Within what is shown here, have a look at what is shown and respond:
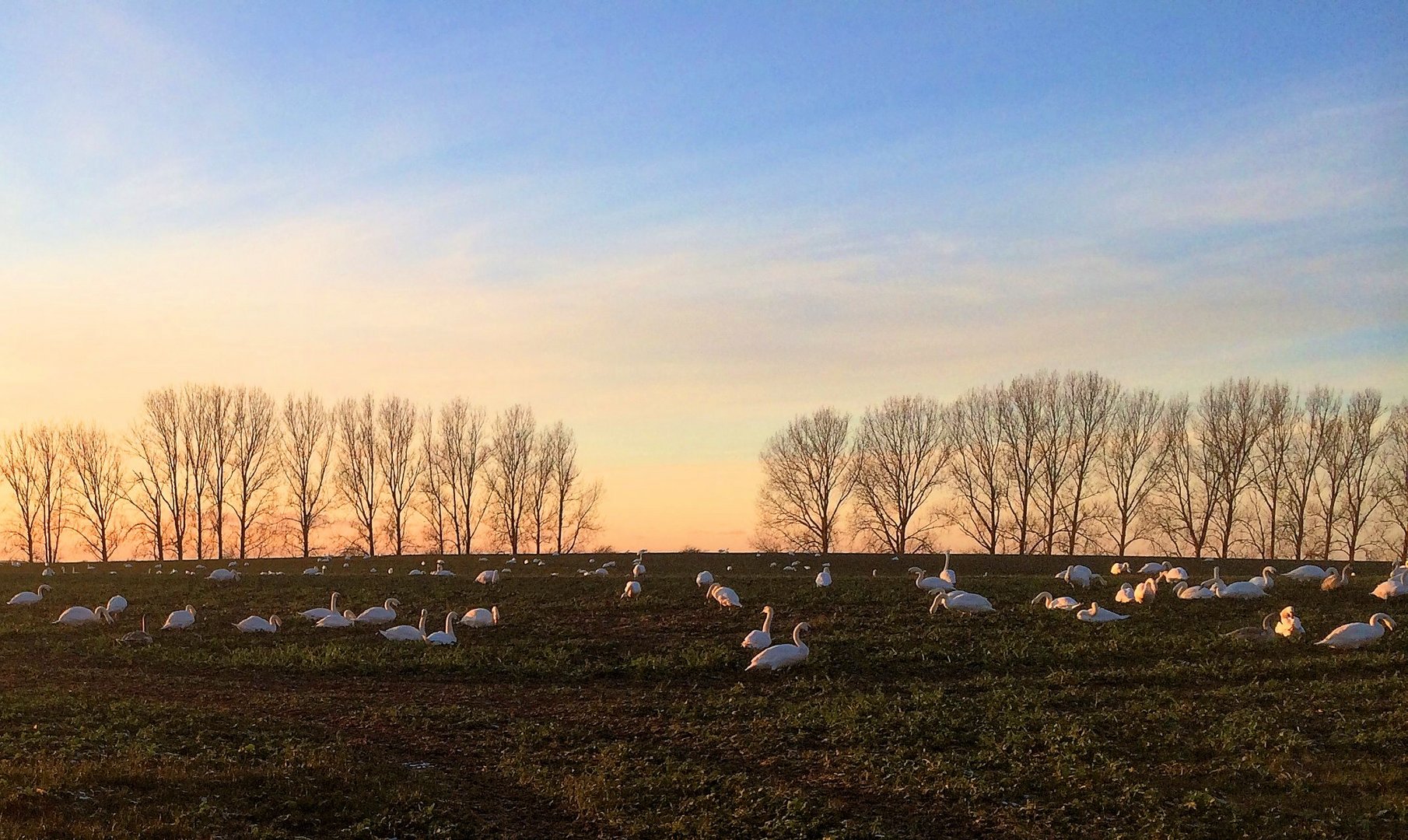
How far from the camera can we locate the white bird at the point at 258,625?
78.4 ft

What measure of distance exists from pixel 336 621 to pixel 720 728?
46.8 ft

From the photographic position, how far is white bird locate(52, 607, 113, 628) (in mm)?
25062

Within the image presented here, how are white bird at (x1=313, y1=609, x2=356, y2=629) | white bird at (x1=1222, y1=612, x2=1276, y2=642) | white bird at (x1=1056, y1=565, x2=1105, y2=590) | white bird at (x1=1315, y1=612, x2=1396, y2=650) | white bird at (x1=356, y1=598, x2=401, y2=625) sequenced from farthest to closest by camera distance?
1. white bird at (x1=1056, y1=565, x2=1105, y2=590)
2. white bird at (x1=356, y1=598, x2=401, y2=625)
3. white bird at (x1=313, y1=609, x2=356, y2=629)
4. white bird at (x1=1222, y1=612, x2=1276, y2=642)
5. white bird at (x1=1315, y1=612, x2=1396, y2=650)

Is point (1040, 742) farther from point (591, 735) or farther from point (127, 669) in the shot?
point (127, 669)

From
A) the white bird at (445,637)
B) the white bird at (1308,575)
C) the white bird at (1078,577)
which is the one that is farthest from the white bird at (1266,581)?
the white bird at (445,637)

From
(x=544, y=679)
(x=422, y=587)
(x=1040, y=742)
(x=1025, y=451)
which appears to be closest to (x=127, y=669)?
(x=544, y=679)

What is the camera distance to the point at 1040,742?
12203 millimetres

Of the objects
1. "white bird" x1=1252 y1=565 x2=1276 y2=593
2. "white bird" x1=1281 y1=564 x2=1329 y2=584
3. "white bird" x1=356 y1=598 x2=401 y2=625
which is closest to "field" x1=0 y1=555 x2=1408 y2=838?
"white bird" x1=1252 y1=565 x2=1276 y2=593

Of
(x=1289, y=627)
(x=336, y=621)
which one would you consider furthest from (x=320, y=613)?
(x=1289, y=627)

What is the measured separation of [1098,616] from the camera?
69.3 feet

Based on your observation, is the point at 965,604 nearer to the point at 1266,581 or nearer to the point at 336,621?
the point at 1266,581

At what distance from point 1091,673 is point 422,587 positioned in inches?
835

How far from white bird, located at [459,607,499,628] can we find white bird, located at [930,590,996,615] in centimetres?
1071

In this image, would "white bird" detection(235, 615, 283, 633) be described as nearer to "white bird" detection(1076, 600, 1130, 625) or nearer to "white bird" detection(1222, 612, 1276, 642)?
"white bird" detection(1076, 600, 1130, 625)
